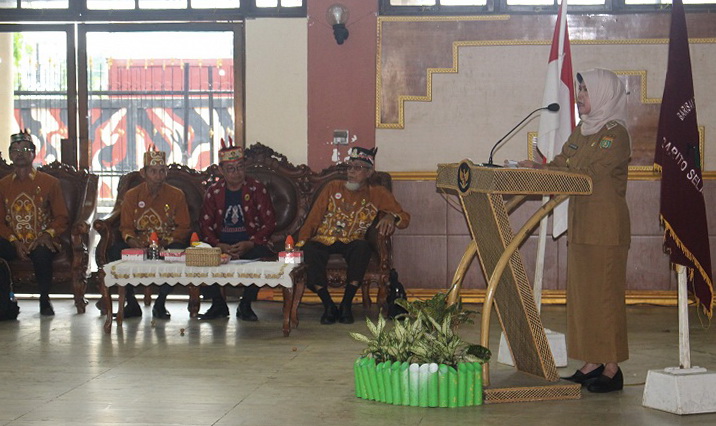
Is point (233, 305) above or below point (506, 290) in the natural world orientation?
below

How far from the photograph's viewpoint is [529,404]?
4262mm

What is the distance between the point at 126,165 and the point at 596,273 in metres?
4.69

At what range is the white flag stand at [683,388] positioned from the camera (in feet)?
13.5

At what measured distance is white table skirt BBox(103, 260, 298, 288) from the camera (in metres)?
6.01

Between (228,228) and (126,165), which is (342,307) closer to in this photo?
(228,228)

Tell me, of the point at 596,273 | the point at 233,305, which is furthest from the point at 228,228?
the point at 596,273

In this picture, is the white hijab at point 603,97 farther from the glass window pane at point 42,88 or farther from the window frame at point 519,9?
the glass window pane at point 42,88

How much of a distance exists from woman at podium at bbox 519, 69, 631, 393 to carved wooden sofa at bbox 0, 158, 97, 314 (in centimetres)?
377

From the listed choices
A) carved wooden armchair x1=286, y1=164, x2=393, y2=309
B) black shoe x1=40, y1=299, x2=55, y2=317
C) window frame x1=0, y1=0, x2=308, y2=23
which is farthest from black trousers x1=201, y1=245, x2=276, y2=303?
window frame x1=0, y1=0, x2=308, y2=23

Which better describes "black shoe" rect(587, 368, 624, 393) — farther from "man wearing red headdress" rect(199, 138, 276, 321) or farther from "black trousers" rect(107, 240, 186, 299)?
"black trousers" rect(107, 240, 186, 299)

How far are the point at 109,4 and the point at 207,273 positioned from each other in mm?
2947

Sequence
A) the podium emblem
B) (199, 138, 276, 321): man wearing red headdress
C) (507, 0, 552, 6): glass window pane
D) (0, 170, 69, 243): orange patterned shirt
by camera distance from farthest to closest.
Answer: (507, 0, 552, 6): glass window pane
(0, 170, 69, 243): orange patterned shirt
(199, 138, 276, 321): man wearing red headdress
the podium emblem

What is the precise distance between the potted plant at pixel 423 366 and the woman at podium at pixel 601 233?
55 centimetres

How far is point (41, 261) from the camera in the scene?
6957 mm
